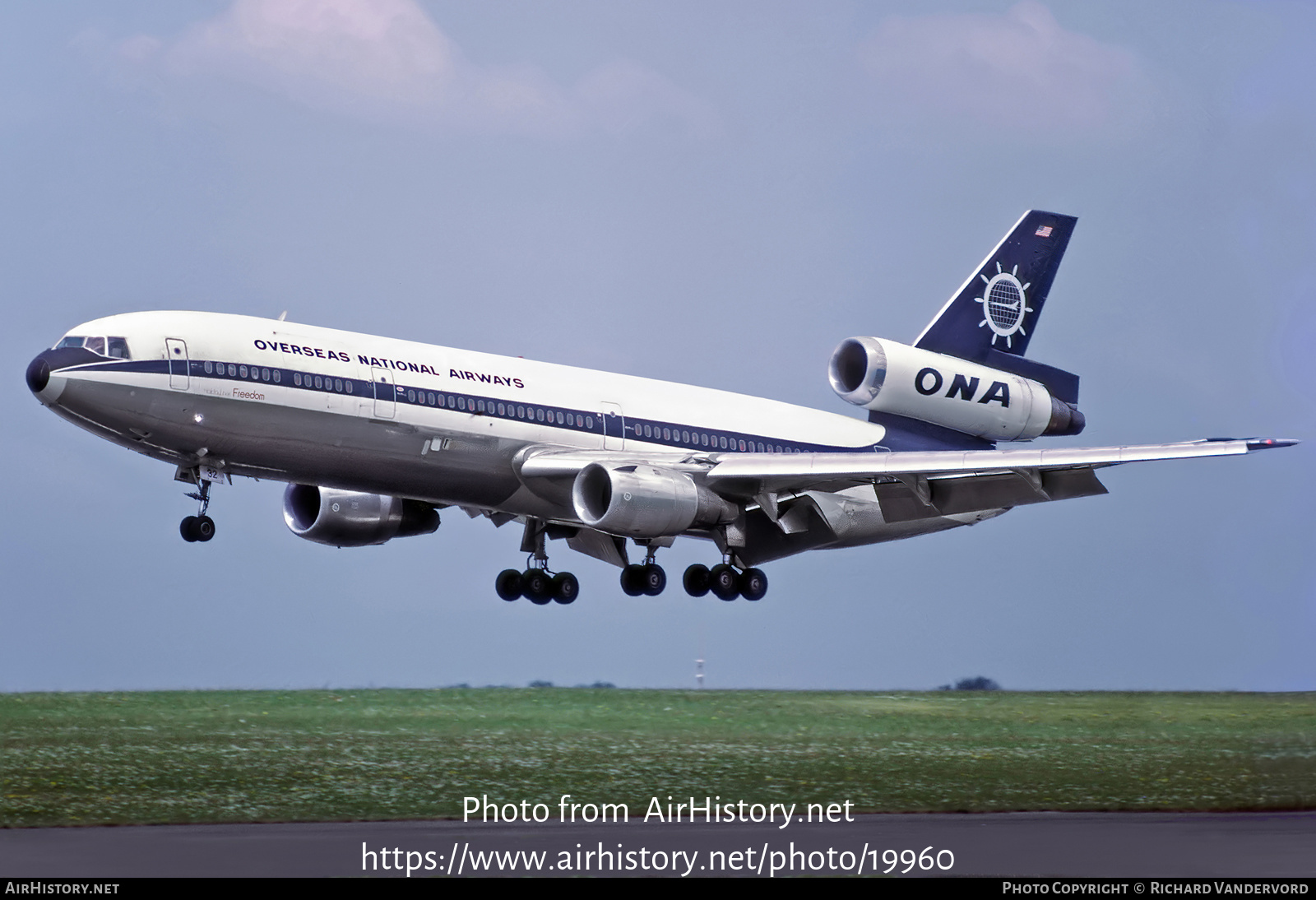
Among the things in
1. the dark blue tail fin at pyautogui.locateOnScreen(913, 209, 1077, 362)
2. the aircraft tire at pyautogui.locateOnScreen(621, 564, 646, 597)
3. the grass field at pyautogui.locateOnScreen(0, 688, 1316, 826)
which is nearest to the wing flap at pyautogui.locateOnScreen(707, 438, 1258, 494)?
the aircraft tire at pyautogui.locateOnScreen(621, 564, 646, 597)

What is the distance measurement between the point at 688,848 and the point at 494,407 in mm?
13602

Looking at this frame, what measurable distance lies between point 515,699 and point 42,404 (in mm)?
15869

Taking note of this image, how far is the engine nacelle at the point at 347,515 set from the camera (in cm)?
3812

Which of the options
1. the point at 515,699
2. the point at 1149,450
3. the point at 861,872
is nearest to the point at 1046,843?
the point at 861,872

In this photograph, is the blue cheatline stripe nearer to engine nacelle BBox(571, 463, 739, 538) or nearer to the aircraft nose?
the aircraft nose

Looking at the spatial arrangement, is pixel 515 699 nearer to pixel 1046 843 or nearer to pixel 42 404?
pixel 42 404

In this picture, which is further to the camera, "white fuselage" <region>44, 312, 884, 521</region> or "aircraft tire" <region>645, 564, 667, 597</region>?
"aircraft tire" <region>645, 564, 667, 597</region>

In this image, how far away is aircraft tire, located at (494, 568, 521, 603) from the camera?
130 ft

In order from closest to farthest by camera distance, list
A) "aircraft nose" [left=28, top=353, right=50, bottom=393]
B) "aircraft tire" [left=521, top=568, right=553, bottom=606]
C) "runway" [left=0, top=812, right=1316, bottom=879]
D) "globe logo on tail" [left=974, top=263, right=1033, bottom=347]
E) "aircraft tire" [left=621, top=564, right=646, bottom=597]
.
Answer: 1. "runway" [left=0, top=812, right=1316, bottom=879]
2. "aircraft nose" [left=28, top=353, right=50, bottom=393]
3. "aircraft tire" [left=621, top=564, right=646, bottom=597]
4. "aircraft tire" [left=521, top=568, right=553, bottom=606]
5. "globe logo on tail" [left=974, top=263, right=1033, bottom=347]

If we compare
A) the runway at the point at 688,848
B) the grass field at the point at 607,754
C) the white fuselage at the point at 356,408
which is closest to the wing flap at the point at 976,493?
the white fuselage at the point at 356,408

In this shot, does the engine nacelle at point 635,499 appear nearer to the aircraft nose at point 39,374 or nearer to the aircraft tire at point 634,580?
the aircraft tire at point 634,580

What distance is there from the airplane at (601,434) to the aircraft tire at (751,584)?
5cm

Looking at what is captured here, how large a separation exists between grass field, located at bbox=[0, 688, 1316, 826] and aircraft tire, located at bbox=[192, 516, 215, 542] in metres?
3.96

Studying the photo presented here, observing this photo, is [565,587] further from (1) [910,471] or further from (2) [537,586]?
(1) [910,471]
